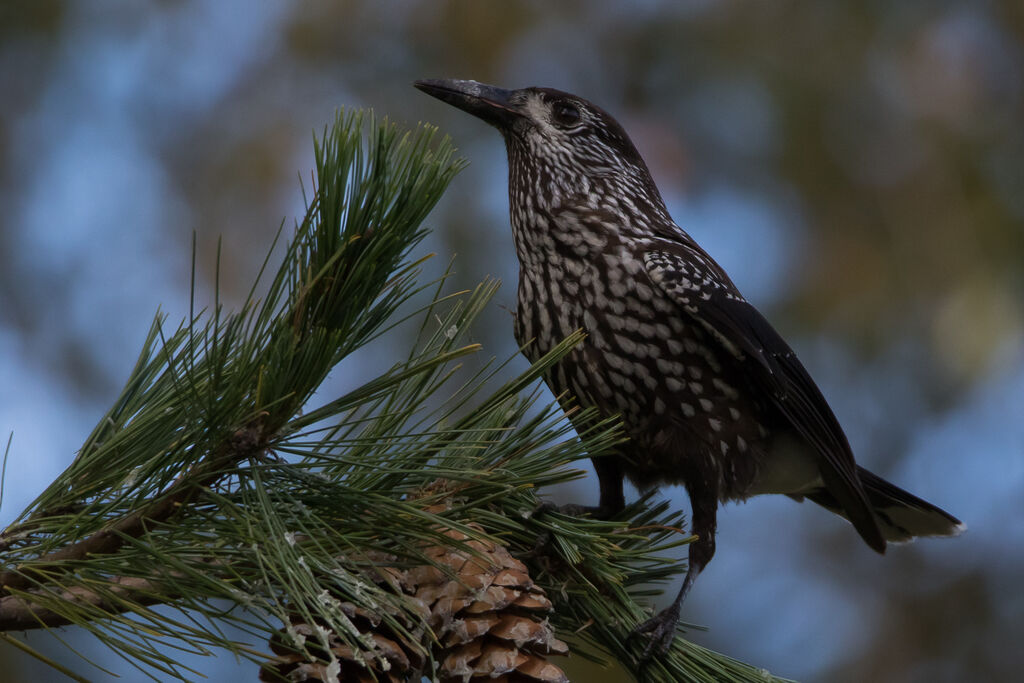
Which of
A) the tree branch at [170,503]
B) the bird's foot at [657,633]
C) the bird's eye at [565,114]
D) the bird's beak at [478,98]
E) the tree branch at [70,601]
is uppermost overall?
the bird's eye at [565,114]

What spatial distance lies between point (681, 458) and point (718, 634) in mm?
3216

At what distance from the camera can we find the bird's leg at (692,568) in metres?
2.20

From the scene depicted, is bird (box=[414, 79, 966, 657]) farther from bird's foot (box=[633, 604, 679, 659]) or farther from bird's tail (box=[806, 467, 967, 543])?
bird's foot (box=[633, 604, 679, 659])

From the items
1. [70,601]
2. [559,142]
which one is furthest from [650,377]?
[70,601]

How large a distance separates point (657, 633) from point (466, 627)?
1.73ft

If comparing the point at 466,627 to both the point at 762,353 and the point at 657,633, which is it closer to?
the point at 657,633

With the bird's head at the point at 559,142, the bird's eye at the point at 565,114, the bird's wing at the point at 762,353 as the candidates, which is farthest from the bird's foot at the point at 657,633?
the bird's eye at the point at 565,114

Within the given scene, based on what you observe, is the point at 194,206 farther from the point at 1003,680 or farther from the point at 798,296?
the point at 1003,680

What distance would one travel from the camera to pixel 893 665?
5812 mm

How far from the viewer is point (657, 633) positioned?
2.20 metres

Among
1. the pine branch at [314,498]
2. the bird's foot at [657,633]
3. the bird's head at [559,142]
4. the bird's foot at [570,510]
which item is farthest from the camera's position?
the bird's head at [559,142]

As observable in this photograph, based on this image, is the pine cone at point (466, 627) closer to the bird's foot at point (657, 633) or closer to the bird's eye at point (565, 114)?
the bird's foot at point (657, 633)

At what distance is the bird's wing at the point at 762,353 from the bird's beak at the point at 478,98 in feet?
2.34

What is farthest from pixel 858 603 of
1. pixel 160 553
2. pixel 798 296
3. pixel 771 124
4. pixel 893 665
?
pixel 160 553
